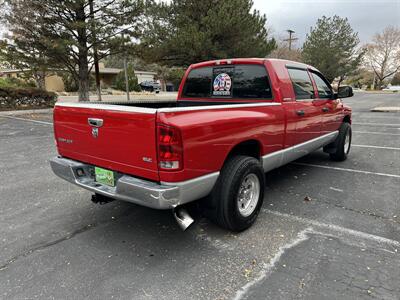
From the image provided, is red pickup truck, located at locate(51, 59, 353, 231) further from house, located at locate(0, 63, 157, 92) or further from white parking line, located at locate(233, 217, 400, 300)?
house, located at locate(0, 63, 157, 92)

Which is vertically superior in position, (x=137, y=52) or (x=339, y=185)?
(x=137, y=52)

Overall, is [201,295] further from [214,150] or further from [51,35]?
[51,35]

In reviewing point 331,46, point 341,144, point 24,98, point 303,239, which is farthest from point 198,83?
point 331,46

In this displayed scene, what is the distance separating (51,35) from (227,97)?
13.3 m

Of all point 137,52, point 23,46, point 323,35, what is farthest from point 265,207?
point 323,35

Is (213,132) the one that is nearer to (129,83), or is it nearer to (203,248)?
(203,248)

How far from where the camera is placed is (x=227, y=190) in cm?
301

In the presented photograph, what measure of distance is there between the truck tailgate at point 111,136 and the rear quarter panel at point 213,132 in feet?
0.58

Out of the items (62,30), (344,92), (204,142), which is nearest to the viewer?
(204,142)

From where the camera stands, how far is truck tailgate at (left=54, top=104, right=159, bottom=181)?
8.39 ft

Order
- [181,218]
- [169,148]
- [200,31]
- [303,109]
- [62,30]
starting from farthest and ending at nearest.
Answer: [200,31] < [62,30] < [303,109] < [181,218] < [169,148]

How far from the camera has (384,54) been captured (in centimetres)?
6425

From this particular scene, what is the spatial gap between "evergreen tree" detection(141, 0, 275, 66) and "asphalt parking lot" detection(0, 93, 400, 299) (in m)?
14.0

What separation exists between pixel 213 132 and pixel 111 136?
96 cm
